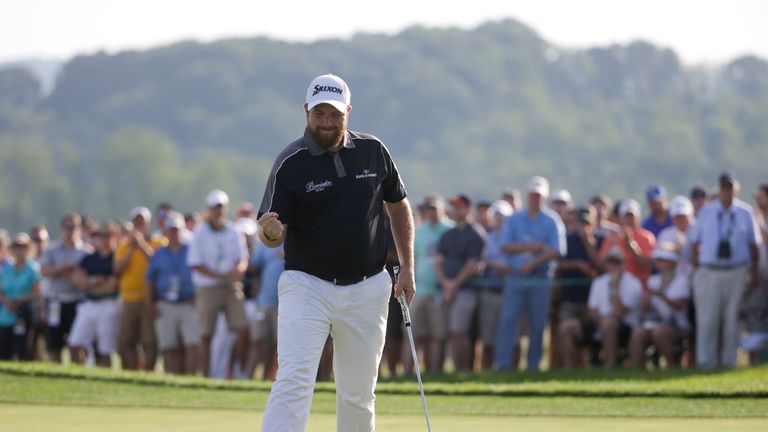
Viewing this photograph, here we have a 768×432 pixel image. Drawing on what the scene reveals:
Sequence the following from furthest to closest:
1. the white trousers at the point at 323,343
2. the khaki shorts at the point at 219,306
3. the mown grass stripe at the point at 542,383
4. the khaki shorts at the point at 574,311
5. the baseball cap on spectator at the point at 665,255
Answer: the khaki shorts at the point at 219,306 → the khaki shorts at the point at 574,311 → the baseball cap on spectator at the point at 665,255 → the mown grass stripe at the point at 542,383 → the white trousers at the point at 323,343

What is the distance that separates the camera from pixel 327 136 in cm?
831

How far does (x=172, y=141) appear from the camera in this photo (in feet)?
589

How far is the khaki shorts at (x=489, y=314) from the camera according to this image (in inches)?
673

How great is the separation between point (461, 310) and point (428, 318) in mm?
511

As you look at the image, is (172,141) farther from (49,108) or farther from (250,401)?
(250,401)

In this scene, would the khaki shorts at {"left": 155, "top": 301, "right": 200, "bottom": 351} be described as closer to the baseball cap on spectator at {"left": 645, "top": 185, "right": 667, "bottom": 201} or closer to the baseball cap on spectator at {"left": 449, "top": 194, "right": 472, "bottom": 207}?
the baseball cap on spectator at {"left": 449, "top": 194, "right": 472, "bottom": 207}

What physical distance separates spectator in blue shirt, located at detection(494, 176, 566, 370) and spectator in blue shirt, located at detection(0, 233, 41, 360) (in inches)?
266

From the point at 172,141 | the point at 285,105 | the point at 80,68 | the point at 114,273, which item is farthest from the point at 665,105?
the point at 114,273

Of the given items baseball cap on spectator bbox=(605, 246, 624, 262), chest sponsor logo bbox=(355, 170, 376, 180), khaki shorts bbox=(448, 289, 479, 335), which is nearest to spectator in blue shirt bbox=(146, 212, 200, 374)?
khaki shorts bbox=(448, 289, 479, 335)

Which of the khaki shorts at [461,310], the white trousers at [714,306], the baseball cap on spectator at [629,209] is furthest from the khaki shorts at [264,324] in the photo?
the white trousers at [714,306]

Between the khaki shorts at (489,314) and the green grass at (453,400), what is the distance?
1465 mm

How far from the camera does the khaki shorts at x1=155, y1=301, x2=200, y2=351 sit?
17938 mm

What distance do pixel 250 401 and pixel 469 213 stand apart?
195 inches

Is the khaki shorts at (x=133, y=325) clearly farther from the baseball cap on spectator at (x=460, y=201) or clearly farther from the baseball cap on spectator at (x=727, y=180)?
the baseball cap on spectator at (x=727, y=180)
